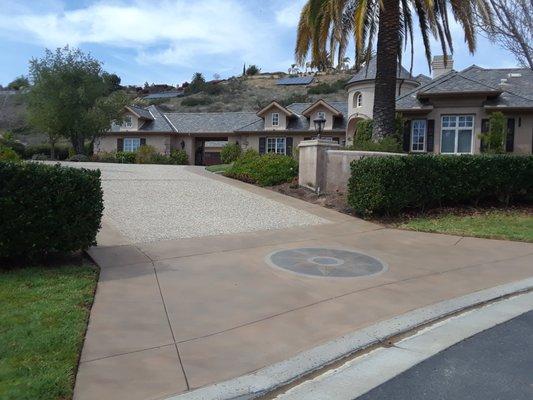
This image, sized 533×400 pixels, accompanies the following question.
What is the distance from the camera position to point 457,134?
993 inches

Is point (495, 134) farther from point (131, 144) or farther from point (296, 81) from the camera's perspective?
point (296, 81)

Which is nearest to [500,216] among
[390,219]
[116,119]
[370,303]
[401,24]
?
[390,219]

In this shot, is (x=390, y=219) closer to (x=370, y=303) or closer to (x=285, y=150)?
(x=370, y=303)

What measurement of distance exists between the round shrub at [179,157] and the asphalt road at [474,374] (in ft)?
116

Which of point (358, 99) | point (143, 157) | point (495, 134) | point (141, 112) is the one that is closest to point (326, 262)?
point (495, 134)

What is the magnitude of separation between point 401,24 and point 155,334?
15.7 meters

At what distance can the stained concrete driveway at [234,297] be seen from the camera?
13.9 feet

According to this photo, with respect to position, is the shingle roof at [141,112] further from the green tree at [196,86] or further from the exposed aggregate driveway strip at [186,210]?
the green tree at [196,86]

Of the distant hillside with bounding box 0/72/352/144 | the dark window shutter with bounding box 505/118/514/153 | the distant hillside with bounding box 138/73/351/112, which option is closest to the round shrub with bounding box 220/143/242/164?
the dark window shutter with bounding box 505/118/514/153

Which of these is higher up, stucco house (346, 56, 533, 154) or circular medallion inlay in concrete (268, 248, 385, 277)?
stucco house (346, 56, 533, 154)

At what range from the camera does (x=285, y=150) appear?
37.8 m

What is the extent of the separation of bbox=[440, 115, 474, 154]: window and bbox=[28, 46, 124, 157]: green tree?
2393cm

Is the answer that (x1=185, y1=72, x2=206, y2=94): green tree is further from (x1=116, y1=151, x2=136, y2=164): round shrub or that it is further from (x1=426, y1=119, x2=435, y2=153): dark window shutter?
(x1=426, y1=119, x2=435, y2=153): dark window shutter

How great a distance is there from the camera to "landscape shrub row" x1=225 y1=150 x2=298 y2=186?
1819 cm
